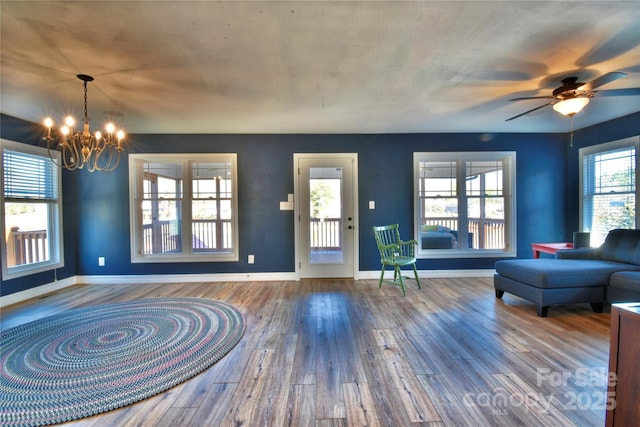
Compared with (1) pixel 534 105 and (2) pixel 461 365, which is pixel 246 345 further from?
(1) pixel 534 105

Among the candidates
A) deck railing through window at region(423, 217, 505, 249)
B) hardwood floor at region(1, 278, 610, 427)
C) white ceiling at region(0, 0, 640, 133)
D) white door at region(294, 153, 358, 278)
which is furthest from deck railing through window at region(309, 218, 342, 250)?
white ceiling at region(0, 0, 640, 133)

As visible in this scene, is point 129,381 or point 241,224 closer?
point 129,381

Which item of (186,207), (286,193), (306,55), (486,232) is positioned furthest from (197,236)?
(486,232)

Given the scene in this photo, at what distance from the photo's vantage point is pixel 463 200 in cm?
441

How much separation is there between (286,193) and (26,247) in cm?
352

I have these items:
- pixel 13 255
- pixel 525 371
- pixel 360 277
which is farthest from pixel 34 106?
pixel 525 371

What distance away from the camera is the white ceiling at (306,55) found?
5.29 feet

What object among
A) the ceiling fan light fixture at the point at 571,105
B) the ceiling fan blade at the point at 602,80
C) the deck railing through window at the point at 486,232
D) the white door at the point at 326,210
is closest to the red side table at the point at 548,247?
the deck railing through window at the point at 486,232

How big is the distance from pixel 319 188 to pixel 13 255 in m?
4.08

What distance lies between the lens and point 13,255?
3.37 meters

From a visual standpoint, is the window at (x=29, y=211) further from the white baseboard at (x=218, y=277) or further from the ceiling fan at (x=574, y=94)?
the ceiling fan at (x=574, y=94)

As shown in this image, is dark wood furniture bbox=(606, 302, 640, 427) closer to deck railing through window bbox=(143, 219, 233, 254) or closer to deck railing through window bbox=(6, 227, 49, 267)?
deck railing through window bbox=(143, 219, 233, 254)

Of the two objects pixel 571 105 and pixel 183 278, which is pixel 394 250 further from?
pixel 183 278

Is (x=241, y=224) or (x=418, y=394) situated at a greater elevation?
(x=241, y=224)
